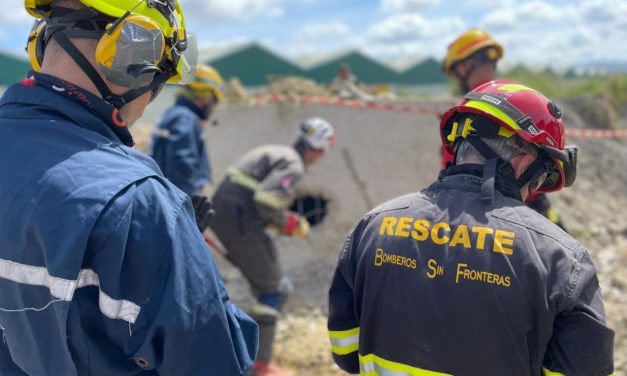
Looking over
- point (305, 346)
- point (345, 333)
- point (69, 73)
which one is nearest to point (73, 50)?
point (69, 73)

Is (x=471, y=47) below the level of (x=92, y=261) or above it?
above

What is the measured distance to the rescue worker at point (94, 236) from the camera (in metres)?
1.33

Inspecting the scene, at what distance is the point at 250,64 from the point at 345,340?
1594cm

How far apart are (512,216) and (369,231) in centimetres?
48

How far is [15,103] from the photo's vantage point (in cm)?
153

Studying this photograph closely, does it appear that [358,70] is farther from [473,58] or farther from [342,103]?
[473,58]

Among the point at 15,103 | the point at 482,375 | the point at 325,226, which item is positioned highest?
the point at 15,103

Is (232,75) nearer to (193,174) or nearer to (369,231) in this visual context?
(193,174)

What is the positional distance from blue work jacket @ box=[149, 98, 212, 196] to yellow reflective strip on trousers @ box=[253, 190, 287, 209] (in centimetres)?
66

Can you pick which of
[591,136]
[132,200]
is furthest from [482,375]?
[591,136]

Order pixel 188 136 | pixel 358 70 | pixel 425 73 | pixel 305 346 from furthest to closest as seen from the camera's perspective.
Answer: pixel 425 73
pixel 358 70
pixel 305 346
pixel 188 136

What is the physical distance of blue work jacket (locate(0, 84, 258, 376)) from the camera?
133cm

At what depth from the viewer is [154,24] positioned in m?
1.62

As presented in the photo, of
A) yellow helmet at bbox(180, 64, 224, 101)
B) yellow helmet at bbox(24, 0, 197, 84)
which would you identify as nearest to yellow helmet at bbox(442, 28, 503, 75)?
yellow helmet at bbox(180, 64, 224, 101)
